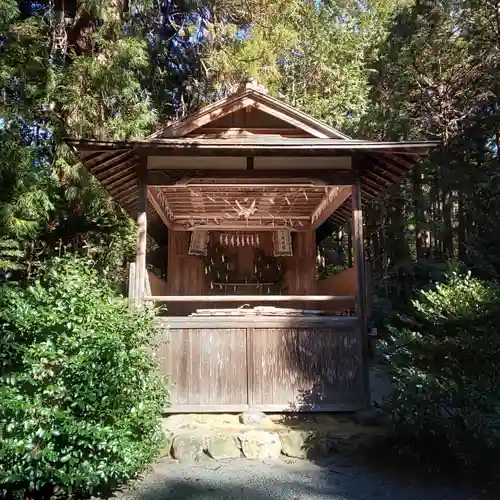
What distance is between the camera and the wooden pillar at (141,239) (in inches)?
241

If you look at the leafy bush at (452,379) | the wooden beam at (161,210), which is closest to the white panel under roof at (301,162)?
the wooden beam at (161,210)

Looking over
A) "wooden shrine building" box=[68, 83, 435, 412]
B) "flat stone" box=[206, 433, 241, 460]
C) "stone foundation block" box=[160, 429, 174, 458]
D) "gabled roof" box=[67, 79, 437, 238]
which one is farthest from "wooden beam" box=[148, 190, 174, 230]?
"flat stone" box=[206, 433, 241, 460]

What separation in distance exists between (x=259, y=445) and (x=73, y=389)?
2052mm

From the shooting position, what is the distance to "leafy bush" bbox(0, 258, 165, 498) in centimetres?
363

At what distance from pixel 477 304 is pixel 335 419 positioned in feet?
7.00

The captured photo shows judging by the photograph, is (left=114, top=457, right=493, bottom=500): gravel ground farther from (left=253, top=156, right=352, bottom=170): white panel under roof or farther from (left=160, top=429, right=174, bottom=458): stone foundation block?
(left=253, top=156, right=352, bottom=170): white panel under roof

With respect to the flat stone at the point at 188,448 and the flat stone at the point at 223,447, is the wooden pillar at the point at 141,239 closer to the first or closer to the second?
the flat stone at the point at 188,448

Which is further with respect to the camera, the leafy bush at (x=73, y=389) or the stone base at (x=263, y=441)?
the stone base at (x=263, y=441)

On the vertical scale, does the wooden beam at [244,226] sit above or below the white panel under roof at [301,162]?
below

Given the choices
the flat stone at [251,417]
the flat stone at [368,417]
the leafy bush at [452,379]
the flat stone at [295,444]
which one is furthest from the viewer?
the flat stone at [251,417]

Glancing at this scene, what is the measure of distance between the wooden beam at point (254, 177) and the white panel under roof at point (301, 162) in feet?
0.31

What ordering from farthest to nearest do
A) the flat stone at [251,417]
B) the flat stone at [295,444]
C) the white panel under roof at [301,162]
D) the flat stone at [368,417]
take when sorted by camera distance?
the white panel under roof at [301,162], the flat stone at [251,417], the flat stone at [368,417], the flat stone at [295,444]

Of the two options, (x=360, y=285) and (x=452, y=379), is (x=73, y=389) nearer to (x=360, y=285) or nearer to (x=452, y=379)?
(x=452, y=379)

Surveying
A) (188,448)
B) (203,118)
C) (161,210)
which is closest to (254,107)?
(203,118)
